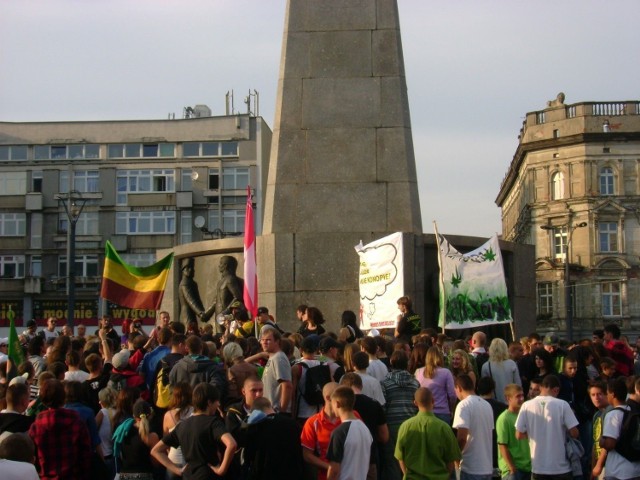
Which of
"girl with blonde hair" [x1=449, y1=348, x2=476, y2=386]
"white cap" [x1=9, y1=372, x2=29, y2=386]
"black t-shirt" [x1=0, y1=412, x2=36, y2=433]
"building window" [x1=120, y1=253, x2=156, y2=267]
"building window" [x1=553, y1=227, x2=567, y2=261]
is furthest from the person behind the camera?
"building window" [x1=553, y1=227, x2=567, y2=261]

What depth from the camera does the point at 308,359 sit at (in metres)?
11.2

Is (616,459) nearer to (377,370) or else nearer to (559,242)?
(377,370)

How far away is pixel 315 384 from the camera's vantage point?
10984 mm

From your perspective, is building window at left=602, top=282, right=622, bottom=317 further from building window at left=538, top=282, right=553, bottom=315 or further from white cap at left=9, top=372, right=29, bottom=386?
white cap at left=9, top=372, right=29, bottom=386

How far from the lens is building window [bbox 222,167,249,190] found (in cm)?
7088

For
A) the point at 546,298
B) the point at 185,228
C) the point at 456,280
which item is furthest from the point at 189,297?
the point at 546,298

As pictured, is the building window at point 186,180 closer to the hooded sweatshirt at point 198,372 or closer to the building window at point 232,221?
the building window at point 232,221

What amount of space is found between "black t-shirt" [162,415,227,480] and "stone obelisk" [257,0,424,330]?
29.7 ft

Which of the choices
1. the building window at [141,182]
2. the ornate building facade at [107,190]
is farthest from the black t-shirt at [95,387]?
the building window at [141,182]

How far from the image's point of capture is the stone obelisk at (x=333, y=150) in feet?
60.3

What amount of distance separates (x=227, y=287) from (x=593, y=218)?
67040 millimetres

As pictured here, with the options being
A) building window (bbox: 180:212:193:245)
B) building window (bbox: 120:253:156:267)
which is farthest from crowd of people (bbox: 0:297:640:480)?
building window (bbox: 120:253:156:267)

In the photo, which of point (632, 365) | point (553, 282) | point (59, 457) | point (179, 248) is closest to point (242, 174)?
point (553, 282)

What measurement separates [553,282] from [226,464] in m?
77.9
